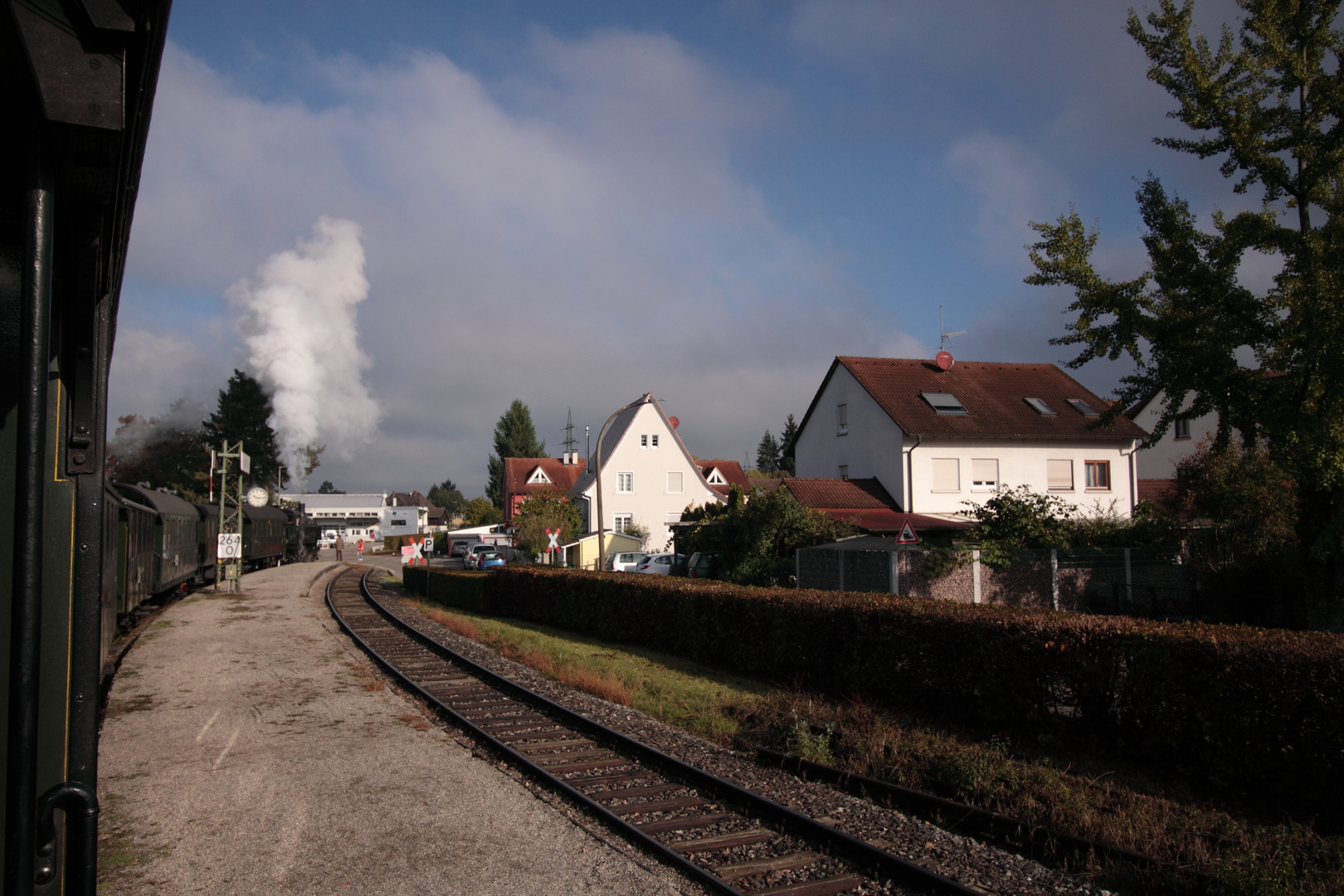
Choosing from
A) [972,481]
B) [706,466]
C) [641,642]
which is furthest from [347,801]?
[706,466]

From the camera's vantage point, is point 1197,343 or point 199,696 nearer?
point 199,696

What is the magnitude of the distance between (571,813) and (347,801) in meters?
2.19

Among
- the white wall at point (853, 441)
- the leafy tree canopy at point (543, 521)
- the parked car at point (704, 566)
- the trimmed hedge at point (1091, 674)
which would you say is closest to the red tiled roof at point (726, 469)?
the leafy tree canopy at point (543, 521)

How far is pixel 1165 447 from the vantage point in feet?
152

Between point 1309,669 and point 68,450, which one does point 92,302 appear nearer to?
point 68,450

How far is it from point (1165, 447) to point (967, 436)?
1931 cm

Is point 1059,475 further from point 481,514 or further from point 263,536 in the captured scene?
point 481,514

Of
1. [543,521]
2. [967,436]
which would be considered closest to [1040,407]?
[967,436]

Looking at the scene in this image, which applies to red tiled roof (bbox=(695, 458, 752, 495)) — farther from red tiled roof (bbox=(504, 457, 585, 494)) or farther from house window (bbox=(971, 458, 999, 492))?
house window (bbox=(971, 458, 999, 492))

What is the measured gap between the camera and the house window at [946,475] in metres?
34.2

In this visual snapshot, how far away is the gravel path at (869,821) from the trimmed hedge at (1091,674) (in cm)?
257

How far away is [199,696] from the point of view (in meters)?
12.7

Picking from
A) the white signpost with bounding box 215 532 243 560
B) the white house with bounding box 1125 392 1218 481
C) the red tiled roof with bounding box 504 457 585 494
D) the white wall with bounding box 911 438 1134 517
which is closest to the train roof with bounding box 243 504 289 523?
the white signpost with bounding box 215 532 243 560

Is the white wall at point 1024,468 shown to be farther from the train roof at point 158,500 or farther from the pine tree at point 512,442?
the pine tree at point 512,442
